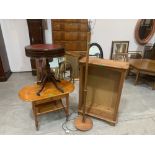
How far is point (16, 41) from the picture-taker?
3.39 m

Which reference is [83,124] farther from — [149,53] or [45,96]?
[149,53]

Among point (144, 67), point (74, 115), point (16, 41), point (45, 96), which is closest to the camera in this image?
point (45, 96)

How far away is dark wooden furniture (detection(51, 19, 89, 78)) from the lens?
9.55 feet

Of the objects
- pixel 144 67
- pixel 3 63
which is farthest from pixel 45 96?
pixel 144 67

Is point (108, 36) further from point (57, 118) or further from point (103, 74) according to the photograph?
point (57, 118)

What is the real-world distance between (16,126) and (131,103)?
1.90 metres

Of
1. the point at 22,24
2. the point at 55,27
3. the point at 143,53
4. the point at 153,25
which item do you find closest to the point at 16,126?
the point at 55,27

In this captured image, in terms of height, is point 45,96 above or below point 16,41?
below

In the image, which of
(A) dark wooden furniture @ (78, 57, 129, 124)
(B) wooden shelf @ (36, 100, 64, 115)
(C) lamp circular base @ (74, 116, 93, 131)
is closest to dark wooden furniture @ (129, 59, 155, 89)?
(A) dark wooden furniture @ (78, 57, 129, 124)

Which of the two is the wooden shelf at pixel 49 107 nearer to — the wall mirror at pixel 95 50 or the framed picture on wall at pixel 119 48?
the wall mirror at pixel 95 50

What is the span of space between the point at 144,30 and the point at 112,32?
81cm

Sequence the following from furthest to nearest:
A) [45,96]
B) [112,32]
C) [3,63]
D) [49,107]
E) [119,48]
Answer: [119,48]
[112,32]
[3,63]
[49,107]
[45,96]

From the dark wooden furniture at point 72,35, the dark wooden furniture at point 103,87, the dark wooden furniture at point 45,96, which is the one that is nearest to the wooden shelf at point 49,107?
the dark wooden furniture at point 45,96

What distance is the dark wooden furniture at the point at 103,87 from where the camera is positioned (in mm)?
1732
